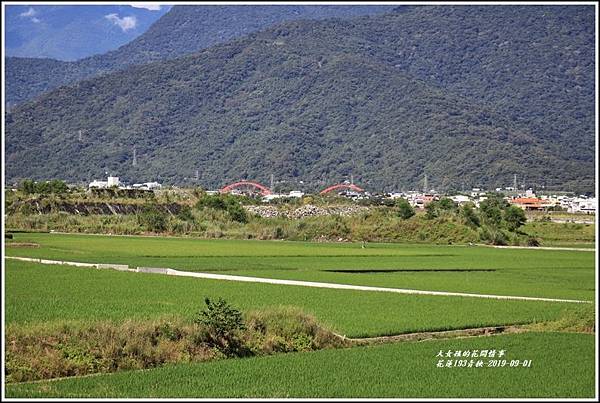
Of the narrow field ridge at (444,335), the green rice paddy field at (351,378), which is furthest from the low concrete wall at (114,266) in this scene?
the green rice paddy field at (351,378)

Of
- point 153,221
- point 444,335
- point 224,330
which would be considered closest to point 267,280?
point 444,335

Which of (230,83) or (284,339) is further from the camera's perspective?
(230,83)

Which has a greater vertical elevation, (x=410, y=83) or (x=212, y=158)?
(x=410, y=83)

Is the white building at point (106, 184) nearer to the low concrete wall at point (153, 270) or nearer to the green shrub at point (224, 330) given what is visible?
the low concrete wall at point (153, 270)

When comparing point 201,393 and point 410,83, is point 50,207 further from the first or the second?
point 410,83

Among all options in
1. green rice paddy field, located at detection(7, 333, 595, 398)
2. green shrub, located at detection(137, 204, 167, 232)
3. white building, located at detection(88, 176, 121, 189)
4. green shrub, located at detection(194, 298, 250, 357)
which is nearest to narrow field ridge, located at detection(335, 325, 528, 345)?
green rice paddy field, located at detection(7, 333, 595, 398)

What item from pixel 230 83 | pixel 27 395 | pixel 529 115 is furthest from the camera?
pixel 230 83

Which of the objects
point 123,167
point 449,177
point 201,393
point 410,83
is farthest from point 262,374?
point 410,83
